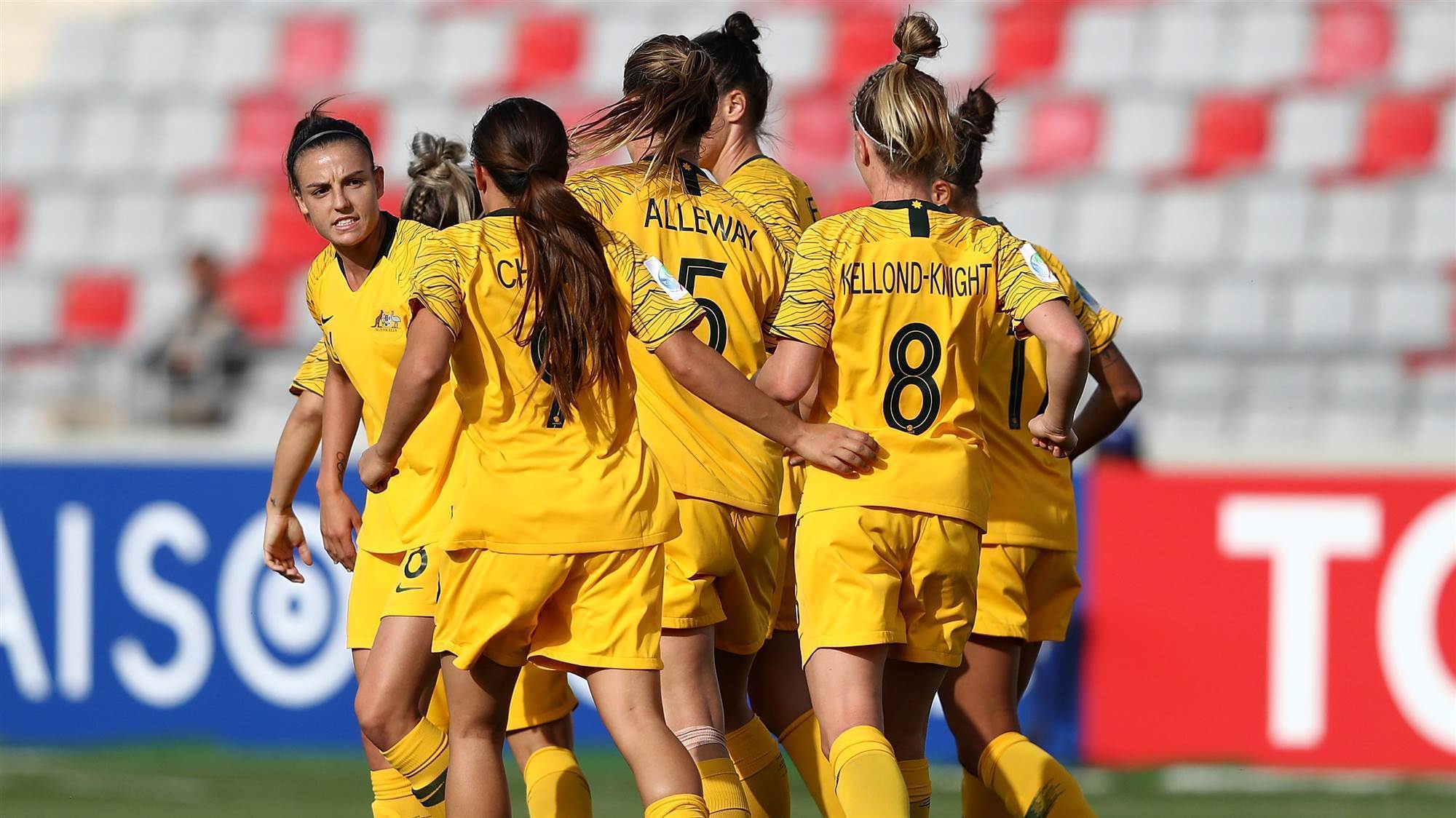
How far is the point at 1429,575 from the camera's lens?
8805 mm

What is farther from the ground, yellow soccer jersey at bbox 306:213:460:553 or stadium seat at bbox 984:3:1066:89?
stadium seat at bbox 984:3:1066:89

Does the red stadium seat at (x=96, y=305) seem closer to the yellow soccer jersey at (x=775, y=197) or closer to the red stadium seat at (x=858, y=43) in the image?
the red stadium seat at (x=858, y=43)

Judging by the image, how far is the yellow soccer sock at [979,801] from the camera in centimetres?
539

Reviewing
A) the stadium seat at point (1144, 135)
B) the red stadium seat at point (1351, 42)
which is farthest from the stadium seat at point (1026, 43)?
the red stadium seat at point (1351, 42)

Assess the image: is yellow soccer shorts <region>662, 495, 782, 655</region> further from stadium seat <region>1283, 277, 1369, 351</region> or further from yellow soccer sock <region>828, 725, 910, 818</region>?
stadium seat <region>1283, 277, 1369, 351</region>

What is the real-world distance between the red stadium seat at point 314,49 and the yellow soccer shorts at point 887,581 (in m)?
10.5

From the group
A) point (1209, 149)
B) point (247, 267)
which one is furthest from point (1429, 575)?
point (247, 267)

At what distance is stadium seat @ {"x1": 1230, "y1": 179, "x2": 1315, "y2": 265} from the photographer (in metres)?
11.9

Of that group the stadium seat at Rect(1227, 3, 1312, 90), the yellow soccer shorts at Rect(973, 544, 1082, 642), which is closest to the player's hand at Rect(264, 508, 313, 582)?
the yellow soccer shorts at Rect(973, 544, 1082, 642)

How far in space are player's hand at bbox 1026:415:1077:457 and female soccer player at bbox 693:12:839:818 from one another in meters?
0.68

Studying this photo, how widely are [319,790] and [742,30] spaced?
4397 mm

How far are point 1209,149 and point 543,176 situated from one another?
9012 mm

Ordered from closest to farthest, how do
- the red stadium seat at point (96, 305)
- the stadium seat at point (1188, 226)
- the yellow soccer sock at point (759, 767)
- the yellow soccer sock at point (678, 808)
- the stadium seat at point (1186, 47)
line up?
1. the yellow soccer sock at point (678, 808)
2. the yellow soccer sock at point (759, 767)
3. the stadium seat at point (1188, 226)
4. the stadium seat at point (1186, 47)
5. the red stadium seat at point (96, 305)

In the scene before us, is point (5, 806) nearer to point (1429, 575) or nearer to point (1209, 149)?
point (1429, 575)
